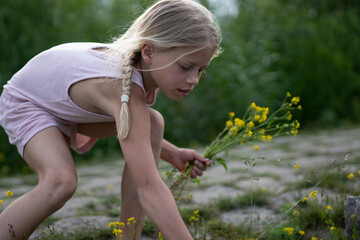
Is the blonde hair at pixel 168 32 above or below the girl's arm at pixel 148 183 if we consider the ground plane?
above

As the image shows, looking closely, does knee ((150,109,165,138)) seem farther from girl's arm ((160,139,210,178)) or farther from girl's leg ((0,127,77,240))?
girl's leg ((0,127,77,240))

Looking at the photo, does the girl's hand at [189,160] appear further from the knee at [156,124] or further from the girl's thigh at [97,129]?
the girl's thigh at [97,129]

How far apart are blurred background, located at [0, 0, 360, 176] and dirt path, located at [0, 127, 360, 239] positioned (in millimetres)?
783

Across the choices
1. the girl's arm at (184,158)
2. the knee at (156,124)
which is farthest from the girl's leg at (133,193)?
the girl's arm at (184,158)

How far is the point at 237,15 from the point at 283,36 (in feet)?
2.69

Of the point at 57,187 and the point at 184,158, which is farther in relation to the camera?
the point at 184,158

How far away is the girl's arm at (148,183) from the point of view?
1.62 meters

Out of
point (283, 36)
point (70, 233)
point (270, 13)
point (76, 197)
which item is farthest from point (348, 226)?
point (270, 13)

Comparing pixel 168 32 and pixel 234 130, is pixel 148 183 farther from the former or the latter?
pixel 234 130

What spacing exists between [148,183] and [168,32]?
626mm

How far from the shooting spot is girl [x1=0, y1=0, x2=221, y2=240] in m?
1.69

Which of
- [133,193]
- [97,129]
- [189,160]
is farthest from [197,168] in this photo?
[97,129]

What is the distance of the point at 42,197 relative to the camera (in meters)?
1.76

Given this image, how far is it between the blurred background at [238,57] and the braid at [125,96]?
110 inches
